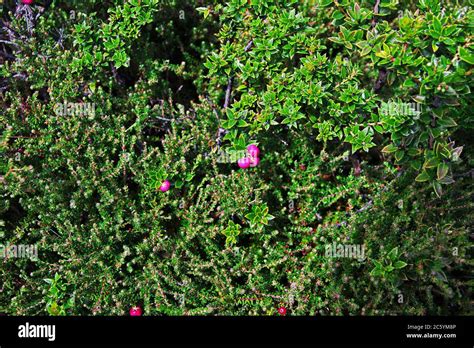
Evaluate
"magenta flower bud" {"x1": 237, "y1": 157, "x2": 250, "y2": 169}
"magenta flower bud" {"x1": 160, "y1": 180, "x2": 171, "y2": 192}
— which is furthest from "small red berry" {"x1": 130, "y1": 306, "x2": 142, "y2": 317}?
"magenta flower bud" {"x1": 237, "y1": 157, "x2": 250, "y2": 169}

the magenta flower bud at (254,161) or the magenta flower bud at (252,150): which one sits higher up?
the magenta flower bud at (252,150)

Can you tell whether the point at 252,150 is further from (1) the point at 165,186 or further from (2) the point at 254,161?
(1) the point at 165,186

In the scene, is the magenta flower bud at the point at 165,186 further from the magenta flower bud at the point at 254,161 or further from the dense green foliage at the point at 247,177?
the magenta flower bud at the point at 254,161

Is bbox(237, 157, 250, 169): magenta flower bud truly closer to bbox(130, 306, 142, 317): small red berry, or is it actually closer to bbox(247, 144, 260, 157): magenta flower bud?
bbox(247, 144, 260, 157): magenta flower bud

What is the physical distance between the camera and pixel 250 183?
324 centimetres

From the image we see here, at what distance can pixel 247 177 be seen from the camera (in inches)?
127

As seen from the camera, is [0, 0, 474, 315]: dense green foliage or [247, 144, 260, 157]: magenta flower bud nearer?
[0, 0, 474, 315]: dense green foliage

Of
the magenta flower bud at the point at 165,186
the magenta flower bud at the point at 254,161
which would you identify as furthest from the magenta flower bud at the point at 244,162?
the magenta flower bud at the point at 165,186

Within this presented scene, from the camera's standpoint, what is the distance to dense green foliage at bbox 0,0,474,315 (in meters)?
2.97

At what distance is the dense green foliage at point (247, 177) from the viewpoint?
2.97 m

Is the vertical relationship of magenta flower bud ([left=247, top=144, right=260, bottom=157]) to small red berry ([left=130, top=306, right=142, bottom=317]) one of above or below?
above

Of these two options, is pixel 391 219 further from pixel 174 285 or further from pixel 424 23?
pixel 174 285

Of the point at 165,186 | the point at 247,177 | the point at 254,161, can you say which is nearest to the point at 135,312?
the point at 165,186

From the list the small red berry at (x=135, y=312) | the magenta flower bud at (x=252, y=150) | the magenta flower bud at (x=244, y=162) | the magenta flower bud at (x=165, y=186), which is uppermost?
the magenta flower bud at (x=252, y=150)
